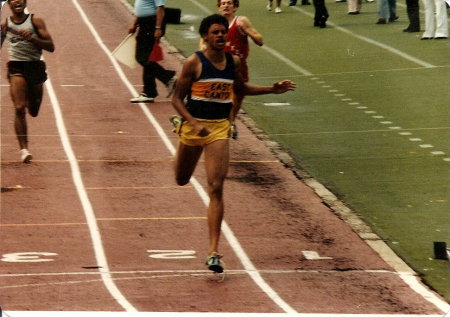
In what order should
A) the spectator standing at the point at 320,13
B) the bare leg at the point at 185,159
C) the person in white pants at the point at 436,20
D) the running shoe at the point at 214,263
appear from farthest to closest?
the spectator standing at the point at 320,13 → the person in white pants at the point at 436,20 → the bare leg at the point at 185,159 → the running shoe at the point at 214,263

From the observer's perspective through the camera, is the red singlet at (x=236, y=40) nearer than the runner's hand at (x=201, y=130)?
No

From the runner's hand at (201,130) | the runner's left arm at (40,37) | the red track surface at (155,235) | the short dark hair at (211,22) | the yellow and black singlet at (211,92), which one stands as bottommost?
the red track surface at (155,235)

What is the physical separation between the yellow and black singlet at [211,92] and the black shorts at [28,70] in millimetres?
5270

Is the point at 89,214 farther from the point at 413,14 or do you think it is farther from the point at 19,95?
the point at 413,14

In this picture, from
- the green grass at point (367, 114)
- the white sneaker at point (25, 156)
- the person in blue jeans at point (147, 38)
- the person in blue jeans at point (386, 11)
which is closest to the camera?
the green grass at point (367, 114)

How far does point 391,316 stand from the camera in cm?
1046

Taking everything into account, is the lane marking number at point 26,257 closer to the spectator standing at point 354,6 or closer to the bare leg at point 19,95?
the bare leg at point 19,95

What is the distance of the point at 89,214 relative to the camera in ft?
47.3

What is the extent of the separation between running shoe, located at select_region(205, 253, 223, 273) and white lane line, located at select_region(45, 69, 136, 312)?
0.78 meters

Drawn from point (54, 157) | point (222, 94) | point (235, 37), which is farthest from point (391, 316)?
point (54, 157)

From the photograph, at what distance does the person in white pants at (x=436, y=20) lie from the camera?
2773 cm

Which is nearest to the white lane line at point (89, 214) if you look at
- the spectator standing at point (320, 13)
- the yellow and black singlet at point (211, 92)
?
the yellow and black singlet at point (211, 92)

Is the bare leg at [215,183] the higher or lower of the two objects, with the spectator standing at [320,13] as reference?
higher

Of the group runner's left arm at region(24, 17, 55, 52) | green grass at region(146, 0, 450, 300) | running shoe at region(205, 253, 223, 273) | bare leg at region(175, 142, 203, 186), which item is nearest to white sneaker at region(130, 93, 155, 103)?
green grass at region(146, 0, 450, 300)
